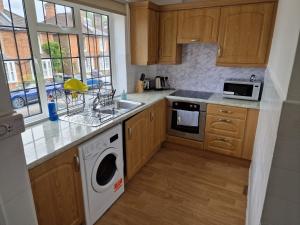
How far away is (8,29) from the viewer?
1.60m

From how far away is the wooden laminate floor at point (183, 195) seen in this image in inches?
72.9

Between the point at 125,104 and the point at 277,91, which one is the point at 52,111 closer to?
the point at 125,104

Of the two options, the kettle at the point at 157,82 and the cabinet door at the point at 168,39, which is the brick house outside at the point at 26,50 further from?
the kettle at the point at 157,82

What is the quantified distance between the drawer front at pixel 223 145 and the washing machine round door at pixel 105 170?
4.66 ft

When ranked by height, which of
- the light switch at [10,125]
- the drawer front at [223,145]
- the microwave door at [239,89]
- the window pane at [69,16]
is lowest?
the drawer front at [223,145]

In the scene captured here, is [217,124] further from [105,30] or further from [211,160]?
[105,30]

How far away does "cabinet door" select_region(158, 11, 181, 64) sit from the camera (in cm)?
285

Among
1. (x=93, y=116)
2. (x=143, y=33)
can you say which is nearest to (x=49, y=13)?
(x=93, y=116)

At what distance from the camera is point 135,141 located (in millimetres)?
2270

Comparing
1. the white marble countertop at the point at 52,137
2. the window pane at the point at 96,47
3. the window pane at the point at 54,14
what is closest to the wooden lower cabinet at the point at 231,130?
the white marble countertop at the point at 52,137

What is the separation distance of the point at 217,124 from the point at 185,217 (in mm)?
1317

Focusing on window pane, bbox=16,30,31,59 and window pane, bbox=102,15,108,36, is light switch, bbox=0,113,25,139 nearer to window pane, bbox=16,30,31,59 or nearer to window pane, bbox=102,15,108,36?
window pane, bbox=16,30,31,59

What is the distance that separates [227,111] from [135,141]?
126cm

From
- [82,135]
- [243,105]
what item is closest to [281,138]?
[82,135]
